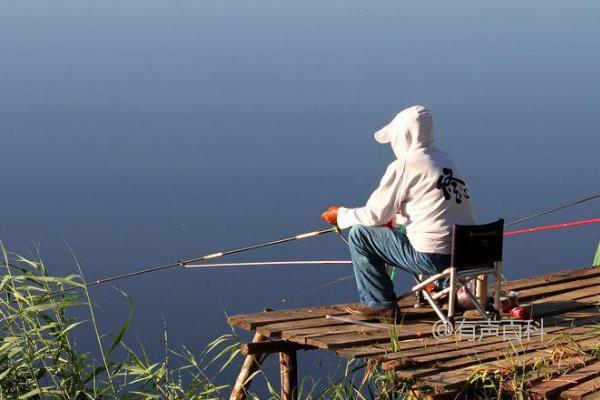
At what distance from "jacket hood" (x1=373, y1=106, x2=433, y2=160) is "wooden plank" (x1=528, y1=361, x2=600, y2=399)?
3.99 feet

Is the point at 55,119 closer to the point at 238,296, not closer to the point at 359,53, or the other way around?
the point at 359,53

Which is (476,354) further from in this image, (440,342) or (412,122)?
(412,122)

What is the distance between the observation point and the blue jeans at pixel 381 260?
6.28m

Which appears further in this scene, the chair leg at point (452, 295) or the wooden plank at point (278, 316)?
the wooden plank at point (278, 316)

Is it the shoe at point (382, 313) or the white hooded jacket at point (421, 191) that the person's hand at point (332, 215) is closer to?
the white hooded jacket at point (421, 191)

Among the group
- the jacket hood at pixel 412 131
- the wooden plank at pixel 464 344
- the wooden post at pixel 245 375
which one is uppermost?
the jacket hood at pixel 412 131

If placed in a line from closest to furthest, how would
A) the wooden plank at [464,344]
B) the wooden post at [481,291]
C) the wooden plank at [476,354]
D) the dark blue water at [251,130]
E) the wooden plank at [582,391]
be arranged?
1. the wooden plank at [582,391]
2. the wooden plank at [476,354]
3. the wooden plank at [464,344]
4. the wooden post at [481,291]
5. the dark blue water at [251,130]

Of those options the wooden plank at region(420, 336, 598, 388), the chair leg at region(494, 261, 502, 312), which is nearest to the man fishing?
the chair leg at region(494, 261, 502, 312)

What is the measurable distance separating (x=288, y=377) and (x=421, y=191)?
39.9 inches

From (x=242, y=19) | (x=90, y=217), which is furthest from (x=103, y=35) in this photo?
(x=90, y=217)

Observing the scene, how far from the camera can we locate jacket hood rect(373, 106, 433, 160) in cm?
627

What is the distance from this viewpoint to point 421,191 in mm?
6234

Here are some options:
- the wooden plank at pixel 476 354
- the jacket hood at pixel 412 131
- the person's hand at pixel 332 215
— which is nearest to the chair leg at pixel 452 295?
the wooden plank at pixel 476 354

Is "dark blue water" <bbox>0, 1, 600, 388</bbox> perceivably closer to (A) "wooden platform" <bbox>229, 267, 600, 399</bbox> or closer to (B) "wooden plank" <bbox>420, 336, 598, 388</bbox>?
(A) "wooden platform" <bbox>229, 267, 600, 399</bbox>
